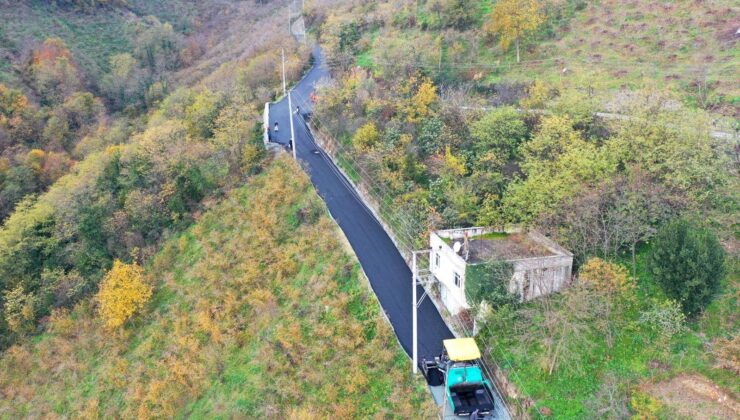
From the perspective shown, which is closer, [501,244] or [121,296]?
[501,244]

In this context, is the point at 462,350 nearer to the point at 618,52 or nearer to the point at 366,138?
the point at 366,138

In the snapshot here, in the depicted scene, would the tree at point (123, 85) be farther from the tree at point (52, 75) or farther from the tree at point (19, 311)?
the tree at point (19, 311)

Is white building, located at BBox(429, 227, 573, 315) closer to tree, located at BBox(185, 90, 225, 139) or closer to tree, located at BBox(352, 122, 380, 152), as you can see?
tree, located at BBox(352, 122, 380, 152)

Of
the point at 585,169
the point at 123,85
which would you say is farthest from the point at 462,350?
the point at 123,85

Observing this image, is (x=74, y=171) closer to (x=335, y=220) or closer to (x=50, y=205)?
(x=50, y=205)

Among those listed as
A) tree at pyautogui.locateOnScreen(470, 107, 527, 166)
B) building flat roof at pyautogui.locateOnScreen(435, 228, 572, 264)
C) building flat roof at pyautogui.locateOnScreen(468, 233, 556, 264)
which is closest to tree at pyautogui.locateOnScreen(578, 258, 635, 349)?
building flat roof at pyautogui.locateOnScreen(435, 228, 572, 264)

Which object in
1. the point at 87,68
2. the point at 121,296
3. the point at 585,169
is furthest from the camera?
the point at 87,68
